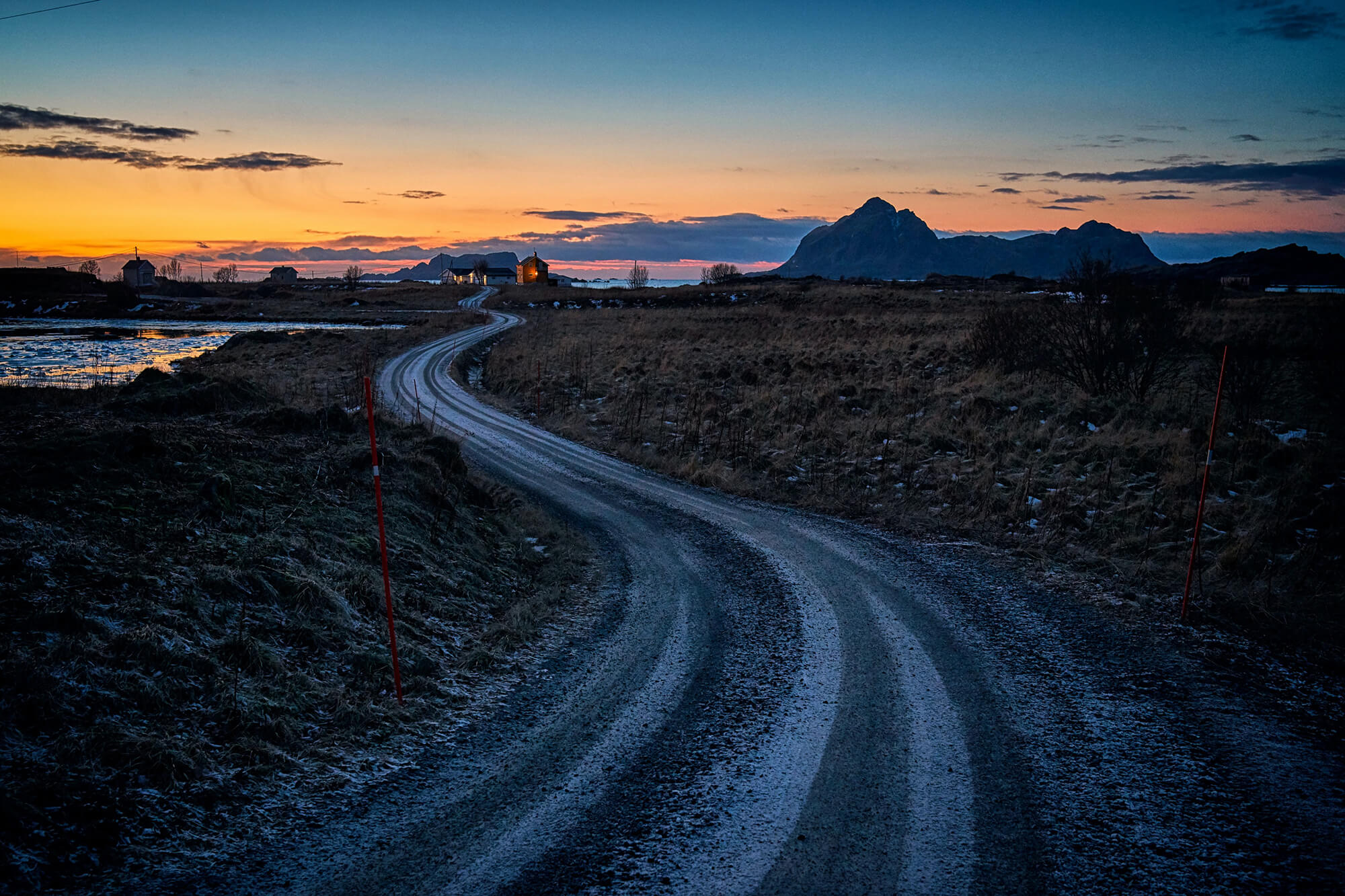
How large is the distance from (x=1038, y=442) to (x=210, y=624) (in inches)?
687

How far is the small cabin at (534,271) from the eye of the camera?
136125 millimetres

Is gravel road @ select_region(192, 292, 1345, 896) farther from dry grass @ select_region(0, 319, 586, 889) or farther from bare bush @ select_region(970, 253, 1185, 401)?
bare bush @ select_region(970, 253, 1185, 401)

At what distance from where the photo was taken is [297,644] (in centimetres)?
705

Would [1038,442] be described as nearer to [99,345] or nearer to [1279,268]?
[99,345]

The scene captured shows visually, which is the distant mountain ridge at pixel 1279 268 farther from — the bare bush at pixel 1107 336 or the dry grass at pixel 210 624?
the dry grass at pixel 210 624

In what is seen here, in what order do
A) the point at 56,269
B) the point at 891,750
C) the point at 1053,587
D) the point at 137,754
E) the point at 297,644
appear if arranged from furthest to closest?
the point at 56,269
the point at 1053,587
the point at 297,644
the point at 891,750
the point at 137,754

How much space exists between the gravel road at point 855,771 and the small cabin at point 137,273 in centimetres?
15570

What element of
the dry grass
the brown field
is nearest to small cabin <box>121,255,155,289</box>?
the brown field

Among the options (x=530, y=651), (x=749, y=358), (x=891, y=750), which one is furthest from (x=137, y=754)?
(x=749, y=358)

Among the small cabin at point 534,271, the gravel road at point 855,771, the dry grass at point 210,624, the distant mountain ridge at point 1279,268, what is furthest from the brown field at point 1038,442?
the small cabin at point 534,271

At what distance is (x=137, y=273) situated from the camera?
13125 cm

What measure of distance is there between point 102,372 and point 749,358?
28.2m

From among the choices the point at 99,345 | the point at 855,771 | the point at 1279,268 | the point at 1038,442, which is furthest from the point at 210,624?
the point at 1279,268

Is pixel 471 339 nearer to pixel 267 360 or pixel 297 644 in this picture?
pixel 267 360
